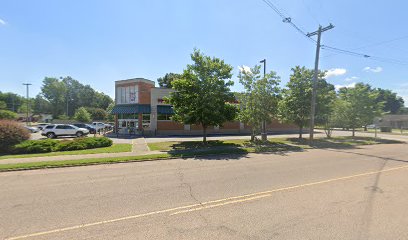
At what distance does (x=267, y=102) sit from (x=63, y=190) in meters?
17.9

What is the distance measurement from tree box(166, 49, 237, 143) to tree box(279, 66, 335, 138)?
7.45 meters

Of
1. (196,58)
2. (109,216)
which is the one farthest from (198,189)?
(196,58)

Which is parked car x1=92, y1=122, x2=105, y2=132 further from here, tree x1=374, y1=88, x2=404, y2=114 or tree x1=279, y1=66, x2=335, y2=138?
tree x1=374, y1=88, x2=404, y2=114

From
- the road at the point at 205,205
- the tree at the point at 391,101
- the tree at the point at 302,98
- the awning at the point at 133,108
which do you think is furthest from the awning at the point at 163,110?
the tree at the point at 391,101

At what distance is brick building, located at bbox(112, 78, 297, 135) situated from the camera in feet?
108

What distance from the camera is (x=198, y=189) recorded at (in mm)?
7156

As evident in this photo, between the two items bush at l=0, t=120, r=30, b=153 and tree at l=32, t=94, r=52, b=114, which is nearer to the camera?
bush at l=0, t=120, r=30, b=153

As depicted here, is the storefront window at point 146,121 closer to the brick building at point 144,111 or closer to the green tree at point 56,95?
the brick building at point 144,111

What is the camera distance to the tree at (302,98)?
23891 millimetres

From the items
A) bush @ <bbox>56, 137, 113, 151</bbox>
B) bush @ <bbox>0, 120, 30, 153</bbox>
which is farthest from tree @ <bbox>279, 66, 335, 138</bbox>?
bush @ <bbox>0, 120, 30, 153</bbox>

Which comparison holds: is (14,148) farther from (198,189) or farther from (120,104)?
(120,104)

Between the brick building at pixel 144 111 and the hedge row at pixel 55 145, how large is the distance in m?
13.4

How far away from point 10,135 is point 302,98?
24.6 meters

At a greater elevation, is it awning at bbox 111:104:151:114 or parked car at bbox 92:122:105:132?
awning at bbox 111:104:151:114
